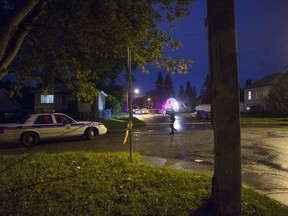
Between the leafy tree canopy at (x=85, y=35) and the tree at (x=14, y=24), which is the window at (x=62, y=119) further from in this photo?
the tree at (x=14, y=24)

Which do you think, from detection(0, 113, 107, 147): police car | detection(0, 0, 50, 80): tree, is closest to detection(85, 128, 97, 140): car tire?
detection(0, 113, 107, 147): police car

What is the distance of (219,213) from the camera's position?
474 centimetres

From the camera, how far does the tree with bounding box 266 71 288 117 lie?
39.6 meters

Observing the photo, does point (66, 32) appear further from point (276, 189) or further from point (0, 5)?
point (276, 189)

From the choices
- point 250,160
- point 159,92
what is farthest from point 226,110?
point 159,92

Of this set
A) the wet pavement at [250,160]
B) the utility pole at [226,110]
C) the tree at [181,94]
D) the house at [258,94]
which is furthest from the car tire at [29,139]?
the tree at [181,94]

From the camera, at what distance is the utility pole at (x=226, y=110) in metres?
4.80

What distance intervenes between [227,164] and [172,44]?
5585 mm

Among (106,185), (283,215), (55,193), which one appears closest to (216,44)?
(283,215)

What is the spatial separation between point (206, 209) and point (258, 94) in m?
59.2

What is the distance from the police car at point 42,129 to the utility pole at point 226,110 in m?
12.2

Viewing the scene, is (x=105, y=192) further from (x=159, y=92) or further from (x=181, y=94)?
(x=181, y=94)

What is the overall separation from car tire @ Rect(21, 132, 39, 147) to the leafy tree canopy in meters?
5.49

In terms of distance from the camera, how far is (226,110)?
15.8ft
